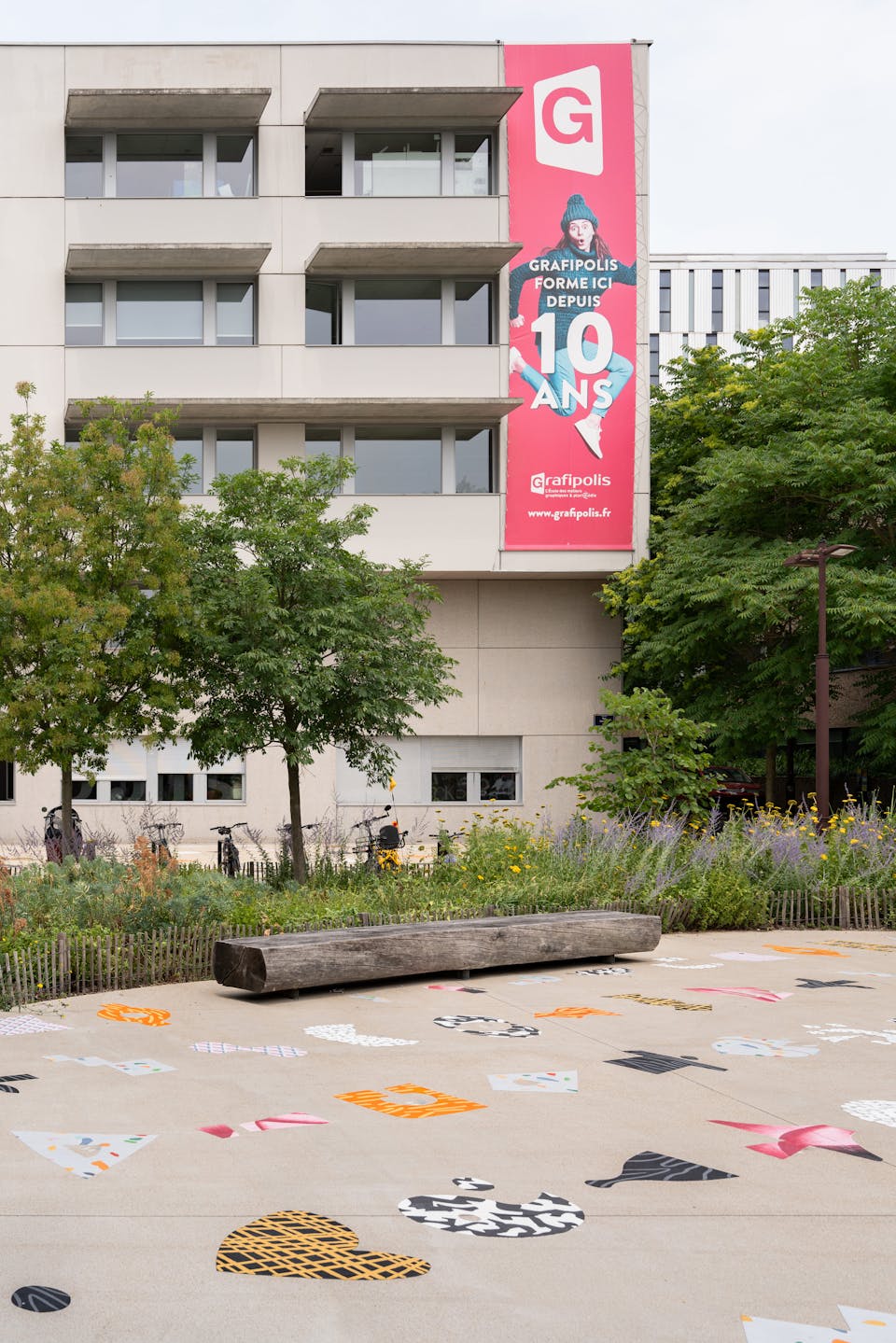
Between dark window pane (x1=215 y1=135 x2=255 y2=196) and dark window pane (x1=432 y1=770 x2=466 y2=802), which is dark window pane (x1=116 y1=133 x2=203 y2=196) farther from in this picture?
dark window pane (x1=432 y1=770 x2=466 y2=802)

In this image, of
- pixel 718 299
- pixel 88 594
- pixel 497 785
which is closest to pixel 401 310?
pixel 497 785

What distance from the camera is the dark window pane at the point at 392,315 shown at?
3086 centimetres

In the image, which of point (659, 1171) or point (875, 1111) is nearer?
point (659, 1171)

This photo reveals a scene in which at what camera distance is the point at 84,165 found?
30.9 metres

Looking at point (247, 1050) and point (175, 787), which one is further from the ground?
point (175, 787)

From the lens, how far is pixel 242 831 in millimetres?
30812

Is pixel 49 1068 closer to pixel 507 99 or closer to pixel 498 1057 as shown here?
pixel 498 1057

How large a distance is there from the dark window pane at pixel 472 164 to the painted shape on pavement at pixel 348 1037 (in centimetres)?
2553

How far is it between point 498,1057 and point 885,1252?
12.4ft

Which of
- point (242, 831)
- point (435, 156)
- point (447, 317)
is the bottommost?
point (242, 831)

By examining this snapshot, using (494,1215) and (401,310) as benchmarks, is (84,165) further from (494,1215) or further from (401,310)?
(494,1215)

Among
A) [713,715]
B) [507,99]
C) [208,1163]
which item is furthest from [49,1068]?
[507,99]

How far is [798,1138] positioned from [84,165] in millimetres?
30309

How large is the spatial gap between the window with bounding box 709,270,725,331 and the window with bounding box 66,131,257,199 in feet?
236
